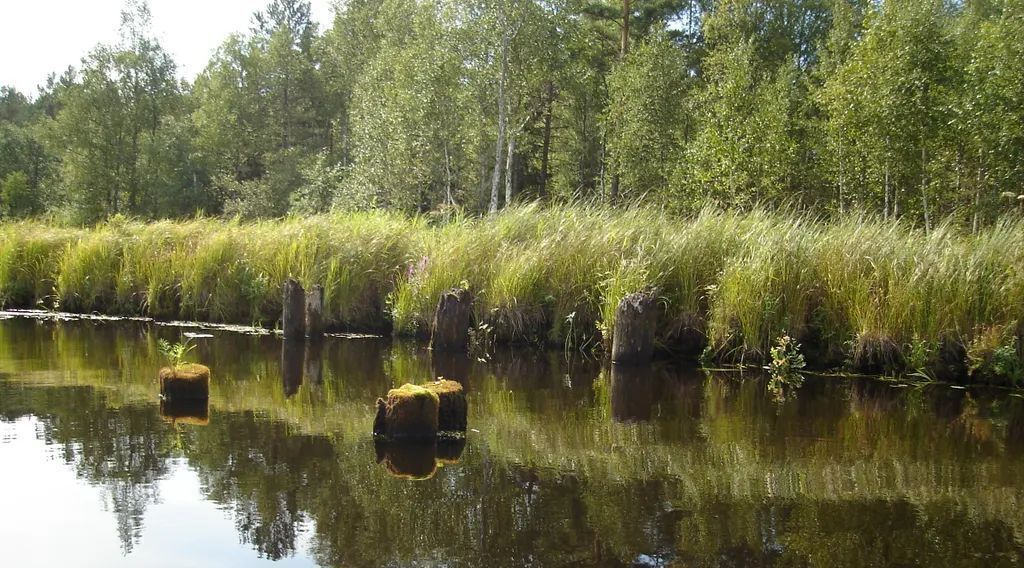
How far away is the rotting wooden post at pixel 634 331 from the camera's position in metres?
Answer: 10.1

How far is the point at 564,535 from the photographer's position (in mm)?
4438

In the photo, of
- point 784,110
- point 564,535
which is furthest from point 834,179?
point 564,535

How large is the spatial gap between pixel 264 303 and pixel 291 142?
32989mm

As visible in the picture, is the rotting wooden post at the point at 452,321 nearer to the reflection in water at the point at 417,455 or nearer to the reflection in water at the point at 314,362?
the reflection in water at the point at 314,362

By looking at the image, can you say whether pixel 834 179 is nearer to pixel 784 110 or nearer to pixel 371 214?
pixel 784 110

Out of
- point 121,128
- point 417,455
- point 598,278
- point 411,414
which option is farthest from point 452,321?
point 121,128

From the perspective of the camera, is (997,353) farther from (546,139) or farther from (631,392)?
(546,139)

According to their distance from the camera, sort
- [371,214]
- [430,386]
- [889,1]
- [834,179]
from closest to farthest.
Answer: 1. [430,386]
2. [371,214]
3. [889,1]
4. [834,179]

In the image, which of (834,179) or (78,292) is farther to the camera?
(834,179)

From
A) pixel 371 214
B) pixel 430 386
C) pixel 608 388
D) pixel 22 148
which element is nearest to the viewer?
pixel 430 386

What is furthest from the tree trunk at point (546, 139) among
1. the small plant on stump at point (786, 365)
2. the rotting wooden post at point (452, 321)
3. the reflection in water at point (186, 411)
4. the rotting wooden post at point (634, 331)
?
the reflection in water at point (186, 411)

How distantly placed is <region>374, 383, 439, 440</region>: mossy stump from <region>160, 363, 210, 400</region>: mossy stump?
2.07 meters

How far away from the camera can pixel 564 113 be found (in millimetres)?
34281

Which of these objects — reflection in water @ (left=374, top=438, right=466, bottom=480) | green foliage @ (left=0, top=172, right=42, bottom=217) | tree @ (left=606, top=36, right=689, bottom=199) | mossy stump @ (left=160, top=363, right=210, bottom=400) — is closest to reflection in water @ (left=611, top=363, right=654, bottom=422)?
reflection in water @ (left=374, top=438, right=466, bottom=480)
